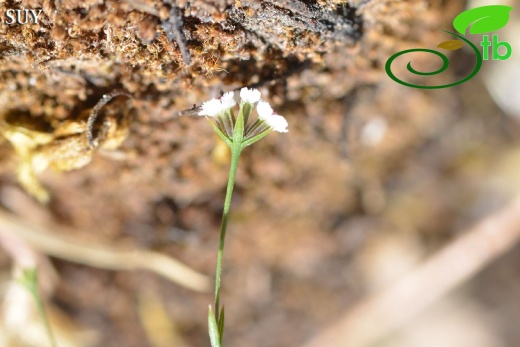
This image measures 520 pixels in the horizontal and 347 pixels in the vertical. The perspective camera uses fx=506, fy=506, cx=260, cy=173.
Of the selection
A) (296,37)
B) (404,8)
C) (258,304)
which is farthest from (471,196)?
(296,37)

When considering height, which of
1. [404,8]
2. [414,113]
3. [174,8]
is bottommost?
[174,8]

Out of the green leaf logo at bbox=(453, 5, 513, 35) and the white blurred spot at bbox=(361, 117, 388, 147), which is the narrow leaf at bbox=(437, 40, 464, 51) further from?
the white blurred spot at bbox=(361, 117, 388, 147)

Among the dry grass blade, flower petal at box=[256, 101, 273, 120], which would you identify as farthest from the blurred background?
flower petal at box=[256, 101, 273, 120]

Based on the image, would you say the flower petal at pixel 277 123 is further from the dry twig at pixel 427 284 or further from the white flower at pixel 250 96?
the dry twig at pixel 427 284

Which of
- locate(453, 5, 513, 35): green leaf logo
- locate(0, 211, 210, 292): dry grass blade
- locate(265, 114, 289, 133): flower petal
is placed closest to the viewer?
locate(265, 114, 289, 133): flower petal

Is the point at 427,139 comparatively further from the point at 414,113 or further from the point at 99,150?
the point at 99,150

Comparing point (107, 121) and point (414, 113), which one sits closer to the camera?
point (107, 121)
